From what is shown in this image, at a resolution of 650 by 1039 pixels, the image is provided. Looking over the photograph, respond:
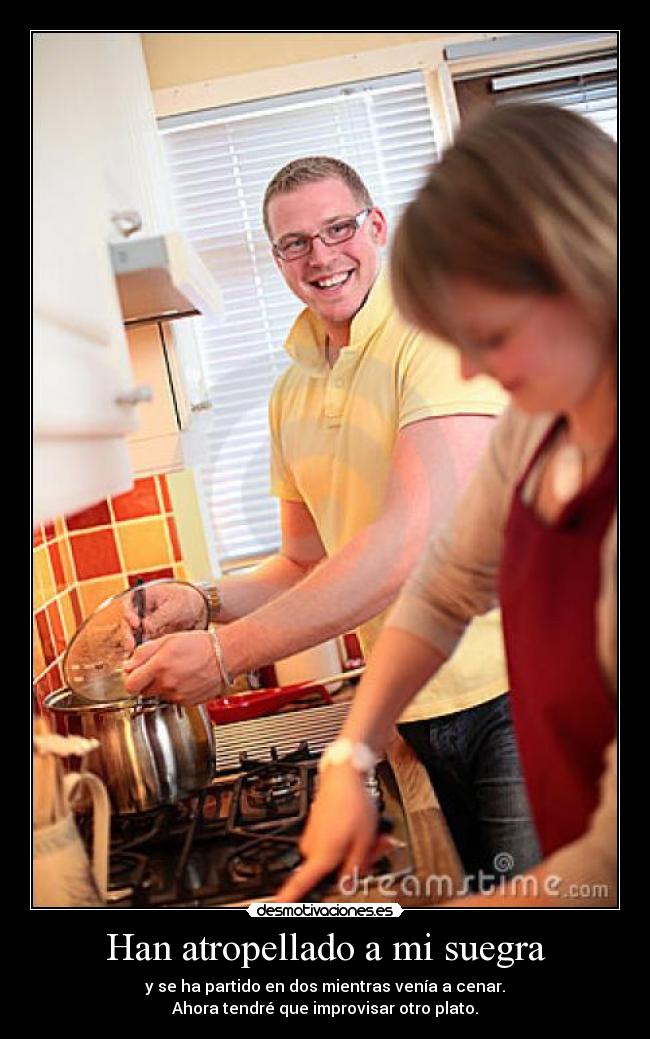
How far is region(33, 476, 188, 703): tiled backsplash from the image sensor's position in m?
1.04

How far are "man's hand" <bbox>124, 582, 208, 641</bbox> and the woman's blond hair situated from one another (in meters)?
0.46

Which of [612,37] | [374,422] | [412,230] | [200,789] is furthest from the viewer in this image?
[200,789]

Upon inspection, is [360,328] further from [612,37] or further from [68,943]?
[68,943]

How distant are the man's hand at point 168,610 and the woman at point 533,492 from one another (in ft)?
0.97

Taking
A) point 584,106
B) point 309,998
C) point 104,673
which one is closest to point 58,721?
point 104,673

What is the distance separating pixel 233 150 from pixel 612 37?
324 millimetres

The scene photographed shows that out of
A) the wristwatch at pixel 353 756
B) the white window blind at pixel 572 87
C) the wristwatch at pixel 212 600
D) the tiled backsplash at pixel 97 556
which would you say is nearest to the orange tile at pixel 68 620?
the tiled backsplash at pixel 97 556

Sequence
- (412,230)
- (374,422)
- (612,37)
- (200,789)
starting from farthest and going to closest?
(200,789) → (374,422) → (612,37) → (412,230)

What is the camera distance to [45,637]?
101 centimetres

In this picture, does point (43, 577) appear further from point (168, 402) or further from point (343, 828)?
point (343, 828)

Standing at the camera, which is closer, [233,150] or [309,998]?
[309,998]

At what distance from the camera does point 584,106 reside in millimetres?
752
